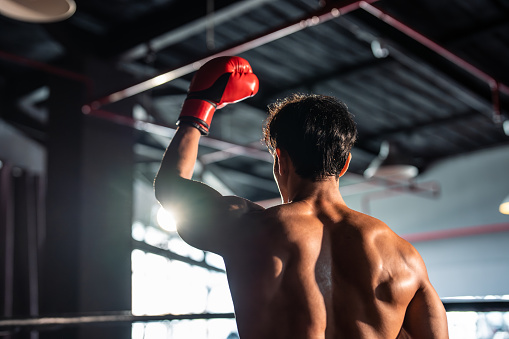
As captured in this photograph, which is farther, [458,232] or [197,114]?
[458,232]

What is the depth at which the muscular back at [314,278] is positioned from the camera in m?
1.22

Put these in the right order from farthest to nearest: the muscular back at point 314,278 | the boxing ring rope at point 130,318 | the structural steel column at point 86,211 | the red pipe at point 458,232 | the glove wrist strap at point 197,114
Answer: the red pipe at point 458,232, the structural steel column at point 86,211, the boxing ring rope at point 130,318, the glove wrist strap at point 197,114, the muscular back at point 314,278

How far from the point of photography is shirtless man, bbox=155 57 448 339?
48.1 inches

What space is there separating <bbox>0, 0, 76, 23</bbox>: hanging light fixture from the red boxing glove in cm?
105

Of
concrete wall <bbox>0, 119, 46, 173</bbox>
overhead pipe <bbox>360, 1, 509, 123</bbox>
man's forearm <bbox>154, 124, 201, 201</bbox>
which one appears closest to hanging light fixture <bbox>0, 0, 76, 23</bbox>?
man's forearm <bbox>154, 124, 201, 201</bbox>

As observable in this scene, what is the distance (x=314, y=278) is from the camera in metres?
1.23

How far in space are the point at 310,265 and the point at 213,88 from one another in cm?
66

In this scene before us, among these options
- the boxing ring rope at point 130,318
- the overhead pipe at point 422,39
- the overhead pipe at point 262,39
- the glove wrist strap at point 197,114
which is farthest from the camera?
the overhead pipe at point 422,39

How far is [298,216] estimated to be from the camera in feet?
4.21

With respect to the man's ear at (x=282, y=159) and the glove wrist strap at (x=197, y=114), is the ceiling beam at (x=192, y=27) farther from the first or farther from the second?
the man's ear at (x=282, y=159)

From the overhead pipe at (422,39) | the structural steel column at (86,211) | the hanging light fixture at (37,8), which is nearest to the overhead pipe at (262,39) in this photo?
the overhead pipe at (422,39)

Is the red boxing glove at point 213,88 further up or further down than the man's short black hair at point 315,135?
further up

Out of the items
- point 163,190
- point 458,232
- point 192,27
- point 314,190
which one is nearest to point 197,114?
point 163,190

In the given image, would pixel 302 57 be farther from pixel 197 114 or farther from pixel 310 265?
pixel 310 265
